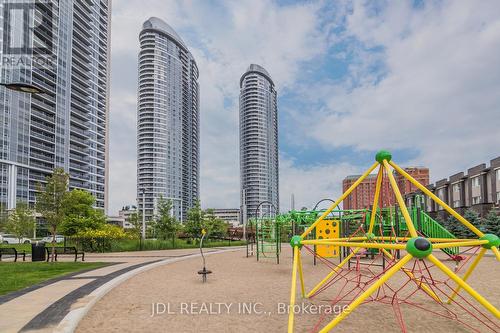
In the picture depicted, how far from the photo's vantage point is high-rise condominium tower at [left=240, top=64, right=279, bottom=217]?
138 meters

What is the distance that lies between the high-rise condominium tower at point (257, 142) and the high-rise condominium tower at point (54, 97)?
57650 mm

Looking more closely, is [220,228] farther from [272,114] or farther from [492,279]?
[272,114]

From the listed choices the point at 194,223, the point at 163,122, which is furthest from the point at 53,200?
the point at 163,122

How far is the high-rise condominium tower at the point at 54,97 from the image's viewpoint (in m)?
69.6

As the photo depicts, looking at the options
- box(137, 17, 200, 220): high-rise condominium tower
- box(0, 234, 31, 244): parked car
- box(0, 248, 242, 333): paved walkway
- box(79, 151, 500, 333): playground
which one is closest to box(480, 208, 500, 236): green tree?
box(79, 151, 500, 333): playground

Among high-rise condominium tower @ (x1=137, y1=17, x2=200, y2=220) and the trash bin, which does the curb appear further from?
high-rise condominium tower @ (x1=137, y1=17, x2=200, y2=220)

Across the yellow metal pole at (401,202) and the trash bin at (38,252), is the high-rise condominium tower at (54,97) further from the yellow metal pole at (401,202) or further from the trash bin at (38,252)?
the yellow metal pole at (401,202)

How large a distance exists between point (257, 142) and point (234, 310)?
131621mm

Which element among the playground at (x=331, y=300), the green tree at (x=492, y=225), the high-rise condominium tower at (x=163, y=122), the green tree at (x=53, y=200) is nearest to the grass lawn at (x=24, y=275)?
the green tree at (x=53, y=200)

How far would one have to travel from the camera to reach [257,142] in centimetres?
13875

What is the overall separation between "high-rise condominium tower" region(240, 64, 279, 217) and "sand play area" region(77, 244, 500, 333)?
125m

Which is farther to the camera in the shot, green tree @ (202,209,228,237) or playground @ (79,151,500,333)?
green tree @ (202,209,228,237)

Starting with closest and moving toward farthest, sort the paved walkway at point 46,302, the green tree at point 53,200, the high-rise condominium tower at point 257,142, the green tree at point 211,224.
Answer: the paved walkway at point 46,302, the green tree at point 53,200, the green tree at point 211,224, the high-rise condominium tower at point 257,142

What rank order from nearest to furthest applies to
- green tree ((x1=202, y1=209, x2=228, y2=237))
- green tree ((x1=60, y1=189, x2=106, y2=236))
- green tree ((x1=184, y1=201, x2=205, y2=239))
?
green tree ((x1=60, y1=189, x2=106, y2=236)) < green tree ((x1=184, y1=201, x2=205, y2=239)) < green tree ((x1=202, y1=209, x2=228, y2=237))
